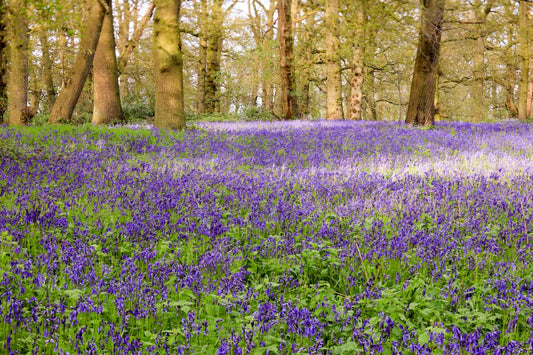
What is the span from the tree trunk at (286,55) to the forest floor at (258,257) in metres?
14.2

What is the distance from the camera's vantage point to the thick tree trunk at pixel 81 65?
15281mm

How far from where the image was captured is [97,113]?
15938 millimetres

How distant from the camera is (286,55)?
20.6 metres

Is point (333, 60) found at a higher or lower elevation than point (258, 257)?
higher

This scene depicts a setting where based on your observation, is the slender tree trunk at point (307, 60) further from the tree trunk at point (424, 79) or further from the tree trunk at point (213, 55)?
the tree trunk at point (424, 79)

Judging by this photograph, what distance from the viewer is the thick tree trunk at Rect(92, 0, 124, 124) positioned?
52.3ft

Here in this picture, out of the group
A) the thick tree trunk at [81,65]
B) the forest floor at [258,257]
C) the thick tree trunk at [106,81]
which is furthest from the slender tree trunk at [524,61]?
the thick tree trunk at [81,65]

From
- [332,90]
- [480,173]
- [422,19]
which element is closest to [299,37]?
[332,90]

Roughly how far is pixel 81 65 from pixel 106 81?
99 cm

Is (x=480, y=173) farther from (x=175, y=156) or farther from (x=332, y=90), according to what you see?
(x=332, y=90)

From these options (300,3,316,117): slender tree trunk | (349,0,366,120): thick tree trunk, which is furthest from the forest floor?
(300,3,316,117): slender tree trunk

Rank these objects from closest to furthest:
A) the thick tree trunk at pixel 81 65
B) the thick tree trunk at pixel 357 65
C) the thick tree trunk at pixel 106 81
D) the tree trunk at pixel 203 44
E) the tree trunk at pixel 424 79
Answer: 1. the thick tree trunk at pixel 81 65
2. the tree trunk at pixel 424 79
3. the thick tree trunk at pixel 106 81
4. the thick tree trunk at pixel 357 65
5. the tree trunk at pixel 203 44

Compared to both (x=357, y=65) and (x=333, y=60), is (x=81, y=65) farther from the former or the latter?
(x=357, y=65)

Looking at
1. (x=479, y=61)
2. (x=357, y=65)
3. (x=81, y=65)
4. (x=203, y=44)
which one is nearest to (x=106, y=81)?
(x=81, y=65)
